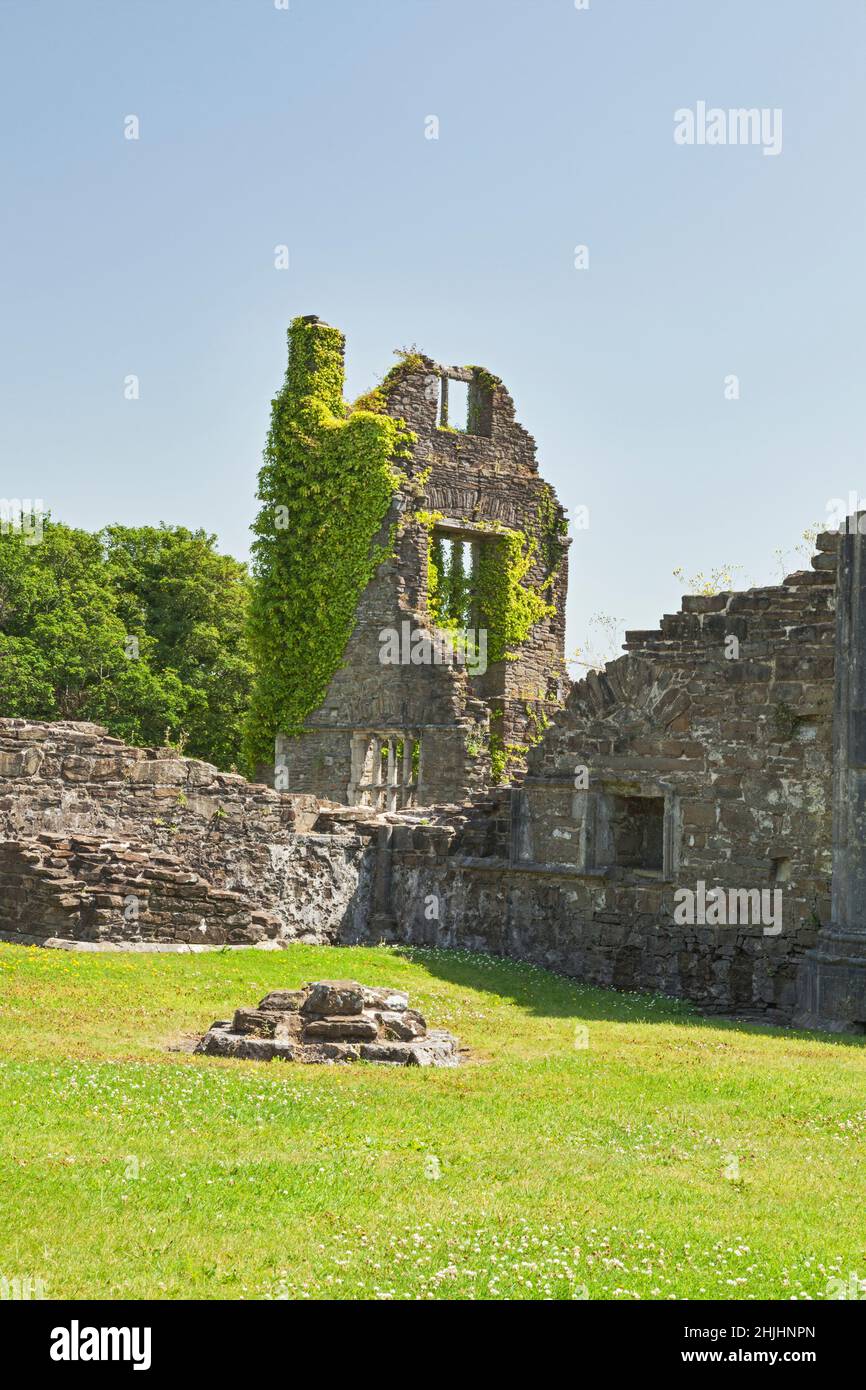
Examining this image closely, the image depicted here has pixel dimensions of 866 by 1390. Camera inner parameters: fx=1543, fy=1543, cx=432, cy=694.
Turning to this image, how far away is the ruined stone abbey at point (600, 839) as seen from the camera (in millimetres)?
17719

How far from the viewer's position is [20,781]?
19.9 meters

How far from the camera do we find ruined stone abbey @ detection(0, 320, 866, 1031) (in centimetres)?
1772

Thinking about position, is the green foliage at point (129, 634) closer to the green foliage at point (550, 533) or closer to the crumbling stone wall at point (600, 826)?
the green foliage at point (550, 533)

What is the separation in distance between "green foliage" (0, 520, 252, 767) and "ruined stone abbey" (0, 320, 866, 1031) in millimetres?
21712

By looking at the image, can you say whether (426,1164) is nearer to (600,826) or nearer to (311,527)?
(600,826)

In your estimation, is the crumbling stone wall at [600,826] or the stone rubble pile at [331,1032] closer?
the stone rubble pile at [331,1032]

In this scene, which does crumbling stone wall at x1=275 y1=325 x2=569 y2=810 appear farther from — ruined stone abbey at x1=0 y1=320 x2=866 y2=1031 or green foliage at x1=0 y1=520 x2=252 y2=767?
ruined stone abbey at x1=0 y1=320 x2=866 y2=1031

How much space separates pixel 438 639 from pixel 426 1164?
25.6 m

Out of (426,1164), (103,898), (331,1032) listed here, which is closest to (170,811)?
(103,898)

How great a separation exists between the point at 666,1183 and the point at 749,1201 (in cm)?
50

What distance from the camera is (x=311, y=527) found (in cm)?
3566

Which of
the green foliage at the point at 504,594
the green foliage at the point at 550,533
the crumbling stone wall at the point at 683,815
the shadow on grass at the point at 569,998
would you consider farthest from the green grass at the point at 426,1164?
the green foliage at the point at 550,533

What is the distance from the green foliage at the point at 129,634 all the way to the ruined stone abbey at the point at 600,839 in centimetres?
2171

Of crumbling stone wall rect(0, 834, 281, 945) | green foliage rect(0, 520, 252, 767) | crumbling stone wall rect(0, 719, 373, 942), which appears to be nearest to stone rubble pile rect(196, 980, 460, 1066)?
crumbling stone wall rect(0, 834, 281, 945)
